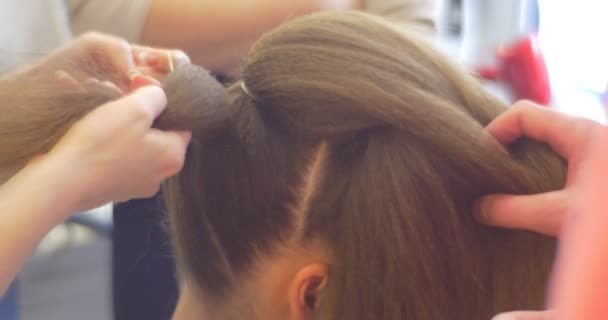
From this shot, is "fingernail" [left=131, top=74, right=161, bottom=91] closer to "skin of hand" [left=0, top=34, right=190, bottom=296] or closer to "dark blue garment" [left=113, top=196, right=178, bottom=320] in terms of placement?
"skin of hand" [left=0, top=34, right=190, bottom=296]

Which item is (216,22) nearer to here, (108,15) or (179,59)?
(108,15)

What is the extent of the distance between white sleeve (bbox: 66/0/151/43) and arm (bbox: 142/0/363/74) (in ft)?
0.05

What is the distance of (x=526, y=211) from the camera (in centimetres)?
61

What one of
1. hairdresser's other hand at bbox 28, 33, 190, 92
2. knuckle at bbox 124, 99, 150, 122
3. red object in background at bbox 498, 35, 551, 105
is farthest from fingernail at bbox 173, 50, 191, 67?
red object in background at bbox 498, 35, 551, 105

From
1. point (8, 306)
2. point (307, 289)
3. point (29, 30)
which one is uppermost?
point (29, 30)

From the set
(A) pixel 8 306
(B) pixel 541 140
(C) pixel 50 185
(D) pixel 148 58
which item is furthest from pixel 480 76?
(A) pixel 8 306

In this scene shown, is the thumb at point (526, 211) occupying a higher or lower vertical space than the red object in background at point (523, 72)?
higher

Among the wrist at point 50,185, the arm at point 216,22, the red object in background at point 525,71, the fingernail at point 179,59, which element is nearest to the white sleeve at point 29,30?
the arm at point 216,22

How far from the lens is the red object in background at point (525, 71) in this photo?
4.12 feet

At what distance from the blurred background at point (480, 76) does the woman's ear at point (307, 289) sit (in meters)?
0.35

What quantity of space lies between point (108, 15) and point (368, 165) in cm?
52

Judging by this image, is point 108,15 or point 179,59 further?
point 108,15

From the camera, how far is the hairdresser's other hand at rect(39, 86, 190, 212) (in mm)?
632

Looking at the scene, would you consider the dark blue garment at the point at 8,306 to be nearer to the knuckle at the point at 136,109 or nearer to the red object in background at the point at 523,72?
the knuckle at the point at 136,109
